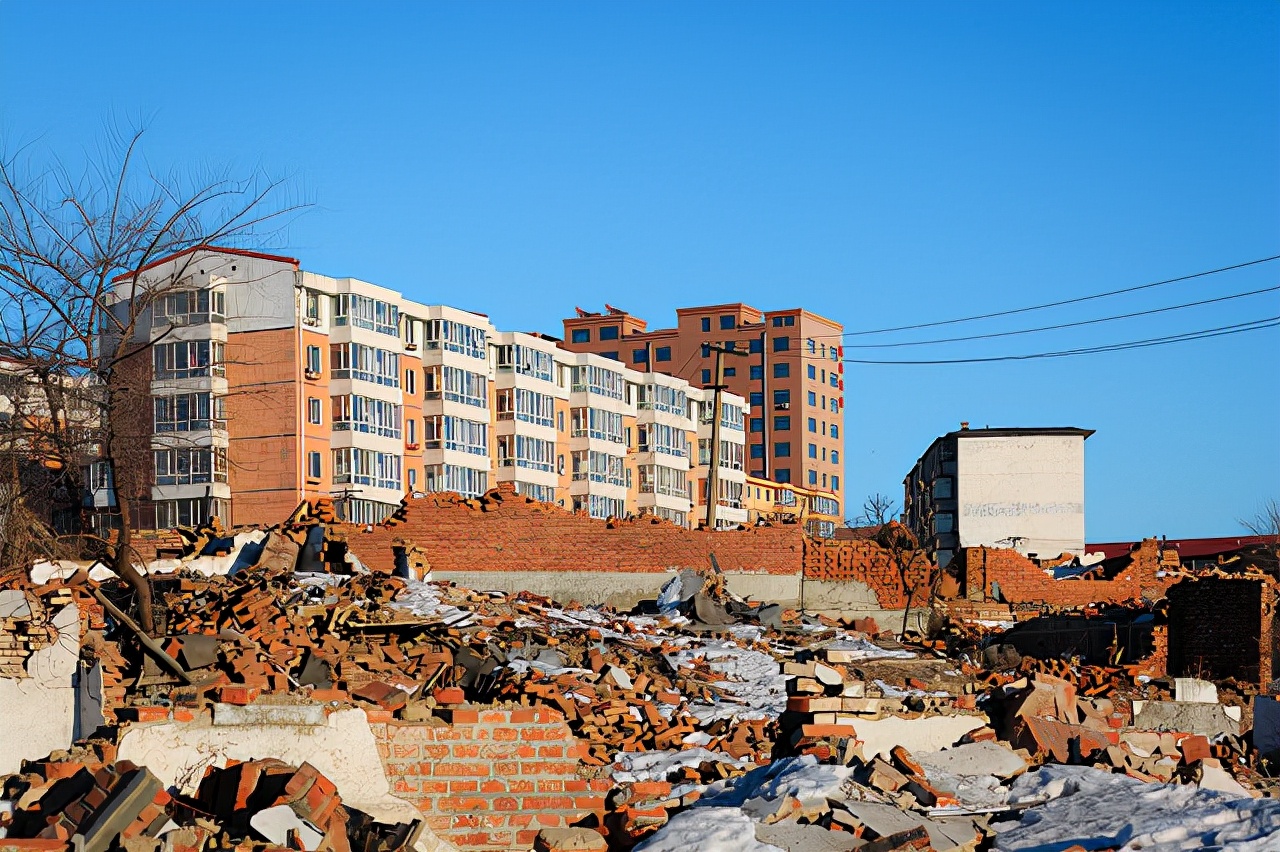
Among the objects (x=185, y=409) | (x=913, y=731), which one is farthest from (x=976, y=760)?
(x=185, y=409)

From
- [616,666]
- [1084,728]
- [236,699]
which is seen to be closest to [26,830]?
[236,699]

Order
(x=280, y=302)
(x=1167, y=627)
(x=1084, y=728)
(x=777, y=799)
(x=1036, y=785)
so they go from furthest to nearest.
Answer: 1. (x=280, y=302)
2. (x=1167, y=627)
3. (x=1084, y=728)
4. (x=1036, y=785)
5. (x=777, y=799)

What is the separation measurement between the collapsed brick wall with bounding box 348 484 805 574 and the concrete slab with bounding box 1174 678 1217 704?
10.0 meters

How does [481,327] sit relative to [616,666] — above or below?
above

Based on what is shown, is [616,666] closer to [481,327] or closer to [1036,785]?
[1036,785]

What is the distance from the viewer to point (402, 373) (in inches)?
2397

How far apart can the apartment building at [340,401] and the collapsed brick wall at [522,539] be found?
20034mm

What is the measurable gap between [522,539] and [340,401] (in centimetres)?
3226

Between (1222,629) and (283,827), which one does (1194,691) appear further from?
(283,827)

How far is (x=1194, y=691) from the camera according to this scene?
18.1 m

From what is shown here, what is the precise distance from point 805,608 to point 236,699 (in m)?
18.5

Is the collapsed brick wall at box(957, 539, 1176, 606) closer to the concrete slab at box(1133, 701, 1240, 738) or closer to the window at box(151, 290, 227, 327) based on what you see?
the concrete slab at box(1133, 701, 1240, 738)

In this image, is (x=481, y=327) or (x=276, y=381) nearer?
(x=276, y=381)

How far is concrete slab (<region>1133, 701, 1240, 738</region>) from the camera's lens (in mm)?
17250
